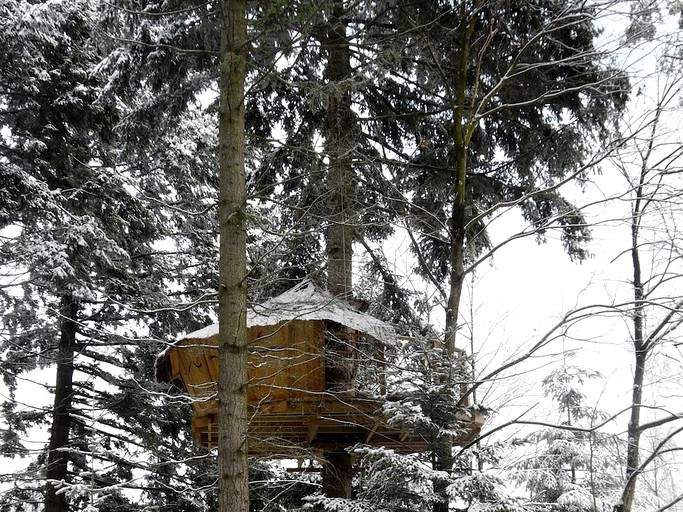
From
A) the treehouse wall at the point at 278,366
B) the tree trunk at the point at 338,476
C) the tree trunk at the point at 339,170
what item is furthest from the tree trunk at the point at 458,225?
the tree trunk at the point at 338,476

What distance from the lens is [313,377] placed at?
26.9 ft

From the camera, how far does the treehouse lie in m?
7.63

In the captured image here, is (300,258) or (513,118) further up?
(513,118)

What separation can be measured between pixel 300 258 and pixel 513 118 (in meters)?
3.39

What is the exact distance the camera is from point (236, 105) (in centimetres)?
562

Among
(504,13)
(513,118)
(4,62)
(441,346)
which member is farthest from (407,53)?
(4,62)

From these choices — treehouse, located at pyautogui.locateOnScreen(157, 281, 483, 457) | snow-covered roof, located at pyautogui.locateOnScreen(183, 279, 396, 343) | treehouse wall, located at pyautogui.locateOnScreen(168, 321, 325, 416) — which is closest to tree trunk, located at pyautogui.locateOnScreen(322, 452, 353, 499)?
treehouse, located at pyautogui.locateOnScreen(157, 281, 483, 457)

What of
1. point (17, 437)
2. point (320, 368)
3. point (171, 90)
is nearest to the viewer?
point (320, 368)

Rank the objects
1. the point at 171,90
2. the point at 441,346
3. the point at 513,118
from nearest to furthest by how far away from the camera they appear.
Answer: the point at 441,346 < the point at 513,118 < the point at 171,90

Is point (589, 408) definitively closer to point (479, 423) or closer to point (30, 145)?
point (479, 423)

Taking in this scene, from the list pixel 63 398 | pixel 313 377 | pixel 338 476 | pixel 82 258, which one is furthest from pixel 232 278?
pixel 63 398

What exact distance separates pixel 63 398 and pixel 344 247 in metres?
5.54

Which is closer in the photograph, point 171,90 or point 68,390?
point 171,90

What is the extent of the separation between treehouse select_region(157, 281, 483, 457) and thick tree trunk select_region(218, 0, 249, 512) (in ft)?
6.56
